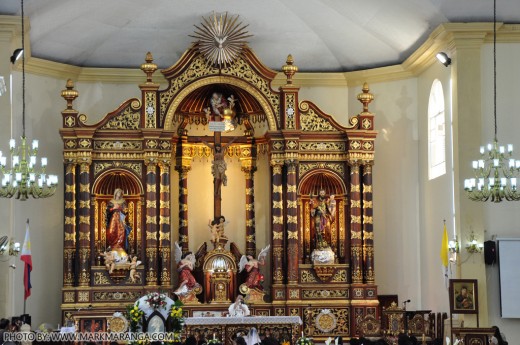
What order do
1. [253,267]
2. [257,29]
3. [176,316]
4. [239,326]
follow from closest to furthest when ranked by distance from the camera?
[176,316]
[239,326]
[253,267]
[257,29]

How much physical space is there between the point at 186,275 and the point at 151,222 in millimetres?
1728

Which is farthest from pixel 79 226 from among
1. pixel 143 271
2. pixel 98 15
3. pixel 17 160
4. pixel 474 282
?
pixel 474 282

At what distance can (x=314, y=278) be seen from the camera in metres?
31.0

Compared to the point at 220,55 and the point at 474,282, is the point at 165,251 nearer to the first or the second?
the point at 220,55

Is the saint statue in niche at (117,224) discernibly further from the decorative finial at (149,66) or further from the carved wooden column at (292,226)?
the carved wooden column at (292,226)

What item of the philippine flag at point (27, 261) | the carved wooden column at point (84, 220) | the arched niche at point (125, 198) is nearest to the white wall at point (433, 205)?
the arched niche at point (125, 198)

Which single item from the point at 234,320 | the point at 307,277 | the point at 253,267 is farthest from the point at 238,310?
the point at 307,277

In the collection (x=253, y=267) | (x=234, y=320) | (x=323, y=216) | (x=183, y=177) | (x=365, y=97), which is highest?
(x=365, y=97)

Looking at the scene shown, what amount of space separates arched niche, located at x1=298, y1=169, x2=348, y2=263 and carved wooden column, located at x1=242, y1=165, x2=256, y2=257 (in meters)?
1.59

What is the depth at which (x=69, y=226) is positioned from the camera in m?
30.3

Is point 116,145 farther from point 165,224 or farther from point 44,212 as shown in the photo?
point 44,212

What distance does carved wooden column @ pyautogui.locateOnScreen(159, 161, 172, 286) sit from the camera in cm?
3064

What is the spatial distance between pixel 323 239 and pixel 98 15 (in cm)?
874

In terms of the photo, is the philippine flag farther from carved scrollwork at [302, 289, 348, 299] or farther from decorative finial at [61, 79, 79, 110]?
carved scrollwork at [302, 289, 348, 299]
